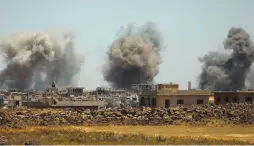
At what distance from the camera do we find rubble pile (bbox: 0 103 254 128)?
150 feet

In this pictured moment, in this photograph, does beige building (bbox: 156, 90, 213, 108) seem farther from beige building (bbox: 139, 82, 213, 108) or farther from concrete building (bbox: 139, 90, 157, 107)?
concrete building (bbox: 139, 90, 157, 107)

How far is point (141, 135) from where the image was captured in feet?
117

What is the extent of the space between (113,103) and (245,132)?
1370 inches

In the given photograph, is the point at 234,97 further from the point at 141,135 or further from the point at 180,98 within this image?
the point at 141,135

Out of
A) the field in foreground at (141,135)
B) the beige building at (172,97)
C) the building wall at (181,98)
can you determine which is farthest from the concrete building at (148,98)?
the field in foreground at (141,135)

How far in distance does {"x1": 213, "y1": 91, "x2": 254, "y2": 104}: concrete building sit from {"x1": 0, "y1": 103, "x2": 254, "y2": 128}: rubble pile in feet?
57.8

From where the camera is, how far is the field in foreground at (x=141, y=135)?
31.9 meters

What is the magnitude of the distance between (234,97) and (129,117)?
24.9 metres

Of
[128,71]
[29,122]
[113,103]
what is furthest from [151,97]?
[128,71]

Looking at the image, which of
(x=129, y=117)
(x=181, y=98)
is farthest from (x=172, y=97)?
(x=129, y=117)

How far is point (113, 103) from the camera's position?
7412cm

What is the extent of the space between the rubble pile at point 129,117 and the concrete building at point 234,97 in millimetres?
17624

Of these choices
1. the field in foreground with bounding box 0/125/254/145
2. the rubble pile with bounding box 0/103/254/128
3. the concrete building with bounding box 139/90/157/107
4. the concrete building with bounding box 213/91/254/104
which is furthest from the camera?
the concrete building with bounding box 213/91/254/104

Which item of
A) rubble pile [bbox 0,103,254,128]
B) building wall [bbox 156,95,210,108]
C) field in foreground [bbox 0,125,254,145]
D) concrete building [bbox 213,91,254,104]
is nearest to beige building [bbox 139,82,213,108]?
building wall [bbox 156,95,210,108]
